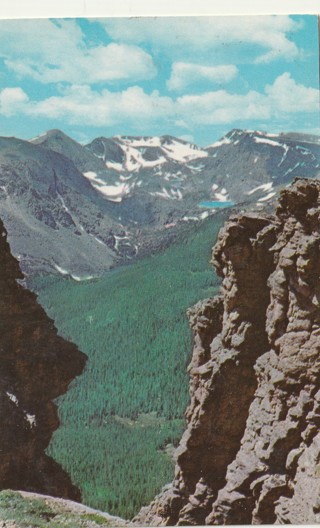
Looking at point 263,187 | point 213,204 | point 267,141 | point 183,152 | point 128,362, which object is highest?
point 267,141

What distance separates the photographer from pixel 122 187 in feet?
113

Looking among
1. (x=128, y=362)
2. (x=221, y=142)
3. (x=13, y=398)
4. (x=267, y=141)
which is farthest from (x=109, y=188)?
(x=13, y=398)

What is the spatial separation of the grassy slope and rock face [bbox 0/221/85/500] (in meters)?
10.7

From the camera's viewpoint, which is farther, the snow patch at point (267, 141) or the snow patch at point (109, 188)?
the snow patch at point (109, 188)

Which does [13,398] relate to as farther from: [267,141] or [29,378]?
[267,141]

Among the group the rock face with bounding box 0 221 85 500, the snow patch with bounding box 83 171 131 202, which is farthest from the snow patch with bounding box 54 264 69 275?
the rock face with bounding box 0 221 85 500

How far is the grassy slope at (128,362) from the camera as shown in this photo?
3225 centimetres

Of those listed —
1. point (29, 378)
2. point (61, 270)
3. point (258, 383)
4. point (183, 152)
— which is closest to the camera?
point (258, 383)

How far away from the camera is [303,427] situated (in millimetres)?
13914

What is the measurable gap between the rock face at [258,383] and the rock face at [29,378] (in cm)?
367

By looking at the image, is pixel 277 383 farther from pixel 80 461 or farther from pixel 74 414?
pixel 74 414

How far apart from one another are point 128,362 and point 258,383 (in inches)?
1010

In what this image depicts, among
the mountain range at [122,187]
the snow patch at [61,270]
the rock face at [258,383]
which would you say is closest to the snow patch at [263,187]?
the mountain range at [122,187]

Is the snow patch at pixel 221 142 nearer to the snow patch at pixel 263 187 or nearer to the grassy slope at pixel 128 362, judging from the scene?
the grassy slope at pixel 128 362
